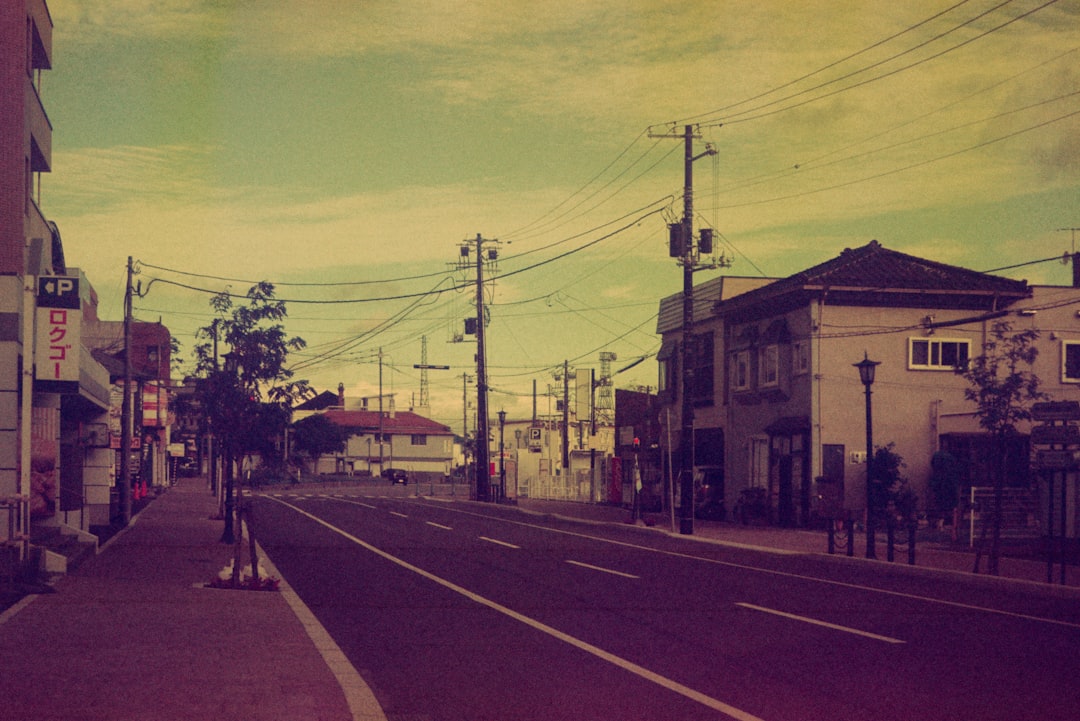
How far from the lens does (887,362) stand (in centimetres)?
4053

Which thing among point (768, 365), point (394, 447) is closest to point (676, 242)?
point (768, 365)

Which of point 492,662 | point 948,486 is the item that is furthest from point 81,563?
point 948,486

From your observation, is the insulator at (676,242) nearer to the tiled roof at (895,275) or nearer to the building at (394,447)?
the tiled roof at (895,275)

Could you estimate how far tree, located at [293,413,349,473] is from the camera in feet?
394

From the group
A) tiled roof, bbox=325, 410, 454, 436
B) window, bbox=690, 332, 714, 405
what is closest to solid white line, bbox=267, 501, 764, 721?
window, bbox=690, 332, 714, 405

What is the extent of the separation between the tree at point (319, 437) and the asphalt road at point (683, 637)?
96172 mm

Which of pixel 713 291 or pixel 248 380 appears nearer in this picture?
pixel 248 380

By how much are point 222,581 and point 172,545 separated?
10.2 m

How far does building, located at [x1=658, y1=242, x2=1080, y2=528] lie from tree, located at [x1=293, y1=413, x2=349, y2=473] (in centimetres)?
8196

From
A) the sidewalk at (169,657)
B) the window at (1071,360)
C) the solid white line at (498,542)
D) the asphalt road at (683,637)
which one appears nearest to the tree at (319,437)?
the window at (1071,360)

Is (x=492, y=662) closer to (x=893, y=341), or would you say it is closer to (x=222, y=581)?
(x=222, y=581)

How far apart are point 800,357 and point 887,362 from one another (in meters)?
2.87

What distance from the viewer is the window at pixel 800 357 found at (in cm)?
4059

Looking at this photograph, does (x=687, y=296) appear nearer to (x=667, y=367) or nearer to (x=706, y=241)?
(x=706, y=241)
